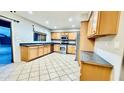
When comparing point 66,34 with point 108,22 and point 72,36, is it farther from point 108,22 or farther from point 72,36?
point 108,22

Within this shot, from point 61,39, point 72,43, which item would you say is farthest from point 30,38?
point 72,43

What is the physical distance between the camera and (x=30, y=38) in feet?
16.2

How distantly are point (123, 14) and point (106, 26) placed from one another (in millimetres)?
318

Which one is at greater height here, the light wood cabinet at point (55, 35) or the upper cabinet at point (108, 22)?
the light wood cabinet at point (55, 35)

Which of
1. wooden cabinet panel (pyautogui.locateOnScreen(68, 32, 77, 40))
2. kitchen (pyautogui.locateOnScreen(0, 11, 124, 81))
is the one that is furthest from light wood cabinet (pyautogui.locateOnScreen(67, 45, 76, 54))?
wooden cabinet panel (pyautogui.locateOnScreen(68, 32, 77, 40))

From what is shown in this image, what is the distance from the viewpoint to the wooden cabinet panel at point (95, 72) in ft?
4.50

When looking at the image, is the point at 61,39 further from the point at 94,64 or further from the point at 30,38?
the point at 94,64

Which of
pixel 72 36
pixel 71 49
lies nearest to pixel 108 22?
pixel 71 49

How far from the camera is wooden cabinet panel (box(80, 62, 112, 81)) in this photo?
53.9 inches

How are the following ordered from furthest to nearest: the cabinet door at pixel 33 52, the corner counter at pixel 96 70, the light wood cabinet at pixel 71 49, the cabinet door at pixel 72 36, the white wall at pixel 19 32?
the cabinet door at pixel 72 36 < the light wood cabinet at pixel 71 49 < the cabinet door at pixel 33 52 < the white wall at pixel 19 32 < the corner counter at pixel 96 70

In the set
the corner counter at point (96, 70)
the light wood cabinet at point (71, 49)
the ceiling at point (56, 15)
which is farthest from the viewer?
the light wood cabinet at point (71, 49)

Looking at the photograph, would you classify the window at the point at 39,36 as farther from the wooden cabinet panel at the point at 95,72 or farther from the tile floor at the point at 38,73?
the wooden cabinet panel at the point at 95,72

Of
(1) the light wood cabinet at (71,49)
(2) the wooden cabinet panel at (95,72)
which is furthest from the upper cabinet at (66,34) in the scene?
(2) the wooden cabinet panel at (95,72)

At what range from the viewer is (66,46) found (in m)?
7.18
